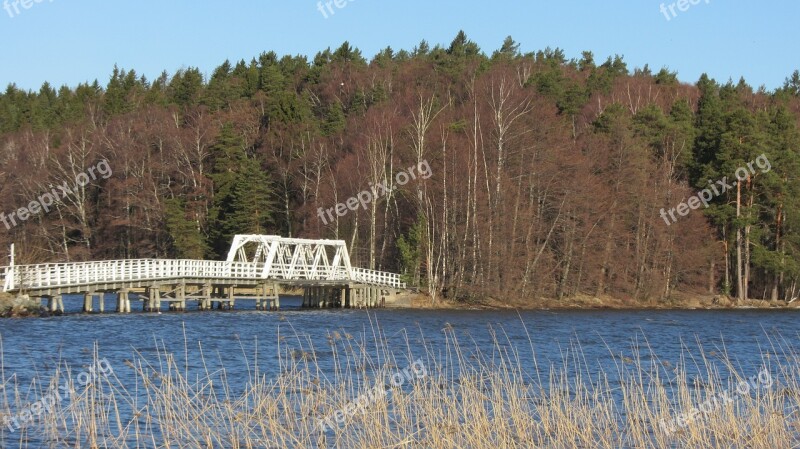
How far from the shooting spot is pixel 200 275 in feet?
165

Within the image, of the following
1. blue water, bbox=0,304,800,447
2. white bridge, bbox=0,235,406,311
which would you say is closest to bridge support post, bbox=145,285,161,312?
white bridge, bbox=0,235,406,311

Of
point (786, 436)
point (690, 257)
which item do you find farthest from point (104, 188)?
point (786, 436)

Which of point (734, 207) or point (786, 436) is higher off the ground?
point (734, 207)

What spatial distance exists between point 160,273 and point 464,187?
1769 centimetres

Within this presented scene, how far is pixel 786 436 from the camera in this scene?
15.2 meters

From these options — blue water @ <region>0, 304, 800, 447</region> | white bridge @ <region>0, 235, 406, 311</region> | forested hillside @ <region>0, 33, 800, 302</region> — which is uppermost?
forested hillside @ <region>0, 33, 800, 302</region>

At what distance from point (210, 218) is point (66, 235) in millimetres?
10864

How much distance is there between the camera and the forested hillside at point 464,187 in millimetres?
59438

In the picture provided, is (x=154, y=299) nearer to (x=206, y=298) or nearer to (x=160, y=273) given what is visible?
(x=160, y=273)

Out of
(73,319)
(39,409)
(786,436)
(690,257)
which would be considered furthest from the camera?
(690,257)

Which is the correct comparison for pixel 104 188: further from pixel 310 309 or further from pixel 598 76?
pixel 598 76

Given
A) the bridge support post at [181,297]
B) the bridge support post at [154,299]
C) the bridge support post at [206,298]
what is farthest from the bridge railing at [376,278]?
the bridge support post at [154,299]

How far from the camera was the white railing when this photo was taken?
4275 centimetres

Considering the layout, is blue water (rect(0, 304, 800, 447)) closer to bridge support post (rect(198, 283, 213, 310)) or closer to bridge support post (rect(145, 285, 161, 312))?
bridge support post (rect(145, 285, 161, 312))
